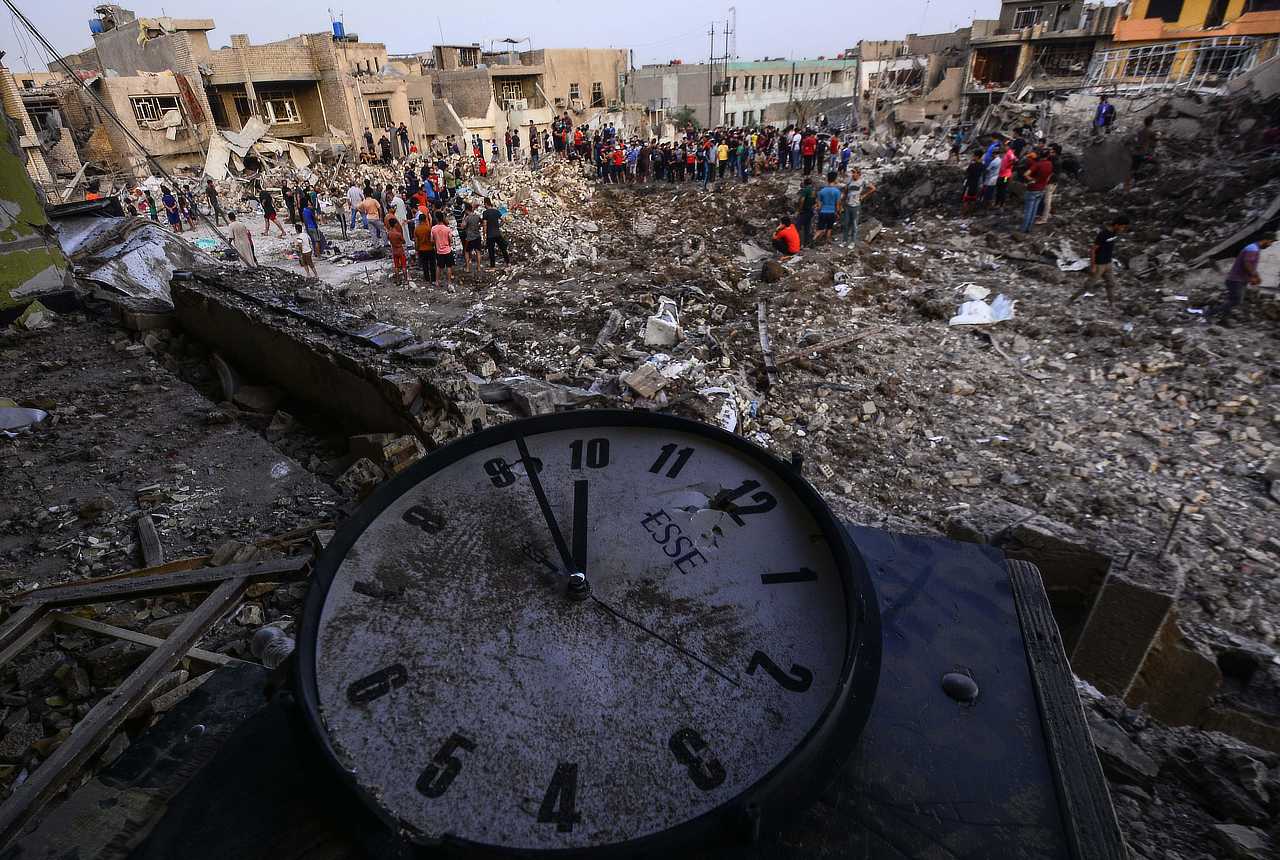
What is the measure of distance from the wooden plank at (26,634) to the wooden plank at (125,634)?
0.04m

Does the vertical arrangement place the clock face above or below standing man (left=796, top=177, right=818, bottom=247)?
above

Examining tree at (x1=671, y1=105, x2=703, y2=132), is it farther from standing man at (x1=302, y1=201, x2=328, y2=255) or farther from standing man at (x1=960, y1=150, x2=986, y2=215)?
standing man at (x1=302, y1=201, x2=328, y2=255)

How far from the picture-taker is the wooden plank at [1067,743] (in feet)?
4.91

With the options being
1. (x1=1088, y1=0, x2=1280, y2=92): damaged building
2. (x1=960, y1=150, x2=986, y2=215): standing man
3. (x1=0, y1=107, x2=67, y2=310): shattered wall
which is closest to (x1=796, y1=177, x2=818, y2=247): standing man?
(x1=960, y1=150, x2=986, y2=215): standing man

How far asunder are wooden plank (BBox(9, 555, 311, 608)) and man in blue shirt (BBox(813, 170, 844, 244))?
14.5 meters

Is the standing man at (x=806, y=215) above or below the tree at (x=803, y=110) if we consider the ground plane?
below

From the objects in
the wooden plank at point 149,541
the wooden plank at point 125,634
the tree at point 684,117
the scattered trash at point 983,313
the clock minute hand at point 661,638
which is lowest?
the scattered trash at point 983,313

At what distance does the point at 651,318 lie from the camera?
10.5m

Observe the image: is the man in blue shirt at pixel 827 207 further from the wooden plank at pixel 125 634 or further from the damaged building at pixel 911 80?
the damaged building at pixel 911 80

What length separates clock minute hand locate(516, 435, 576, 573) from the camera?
1.88 meters

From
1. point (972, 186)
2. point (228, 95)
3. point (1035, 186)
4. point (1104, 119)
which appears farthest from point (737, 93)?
point (1035, 186)

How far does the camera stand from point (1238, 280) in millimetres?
9953

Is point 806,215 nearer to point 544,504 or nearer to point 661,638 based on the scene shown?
point 544,504

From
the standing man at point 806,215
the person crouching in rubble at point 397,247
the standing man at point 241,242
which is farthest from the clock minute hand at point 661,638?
the standing man at point 806,215
